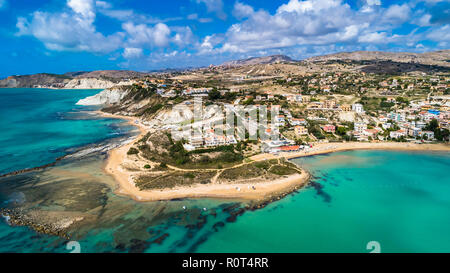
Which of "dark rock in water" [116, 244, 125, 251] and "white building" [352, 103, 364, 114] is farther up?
"white building" [352, 103, 364, 114]

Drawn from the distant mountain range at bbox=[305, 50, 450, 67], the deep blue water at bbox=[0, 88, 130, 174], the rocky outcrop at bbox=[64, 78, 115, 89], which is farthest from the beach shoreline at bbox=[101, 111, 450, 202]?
the distant mountain range at bbox=[305, 50, 450, 67]

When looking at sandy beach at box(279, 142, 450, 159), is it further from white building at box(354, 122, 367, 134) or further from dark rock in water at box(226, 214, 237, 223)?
dark rock in water at box(226, 214, 237, 223)

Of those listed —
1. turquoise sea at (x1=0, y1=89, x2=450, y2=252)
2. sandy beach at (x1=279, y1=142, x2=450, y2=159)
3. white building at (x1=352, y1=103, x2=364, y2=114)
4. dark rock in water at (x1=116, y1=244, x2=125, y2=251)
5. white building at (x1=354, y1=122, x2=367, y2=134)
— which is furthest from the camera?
white building at (x1=352, y1=103, x2=364, y2=114)

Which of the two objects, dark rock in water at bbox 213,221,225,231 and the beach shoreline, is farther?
the beach shoreline

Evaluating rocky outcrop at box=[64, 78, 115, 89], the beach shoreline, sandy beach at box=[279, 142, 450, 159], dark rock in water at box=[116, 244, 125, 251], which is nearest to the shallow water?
the beach shoreline

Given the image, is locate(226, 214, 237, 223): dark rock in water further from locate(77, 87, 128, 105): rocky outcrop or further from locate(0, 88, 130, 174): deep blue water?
locate(77, 87, 128, 105): rocky outcrop

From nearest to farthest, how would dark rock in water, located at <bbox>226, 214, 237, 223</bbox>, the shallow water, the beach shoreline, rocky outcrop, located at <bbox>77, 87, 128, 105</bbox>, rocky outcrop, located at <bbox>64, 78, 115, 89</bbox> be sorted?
the shallow water, dark rock in water, located at <bbox>226, 214, 237, 223</bbox>, the beach shoreline, rocky outcrop, located at <bbox>77, 87, 128, 105</bbox>, rocky outcrop, located at <bbox>64, 78, 115, 89</bbox>

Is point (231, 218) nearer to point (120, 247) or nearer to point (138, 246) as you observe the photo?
point (138, 246)

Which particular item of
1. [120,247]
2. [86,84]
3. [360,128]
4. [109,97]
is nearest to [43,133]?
[109,97]

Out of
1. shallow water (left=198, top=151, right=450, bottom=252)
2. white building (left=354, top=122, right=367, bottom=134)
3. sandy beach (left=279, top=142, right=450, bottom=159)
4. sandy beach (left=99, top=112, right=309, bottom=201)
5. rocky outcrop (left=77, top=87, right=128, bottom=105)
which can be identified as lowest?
shallow water (left=198, top=151, right=450, bottom=252)
